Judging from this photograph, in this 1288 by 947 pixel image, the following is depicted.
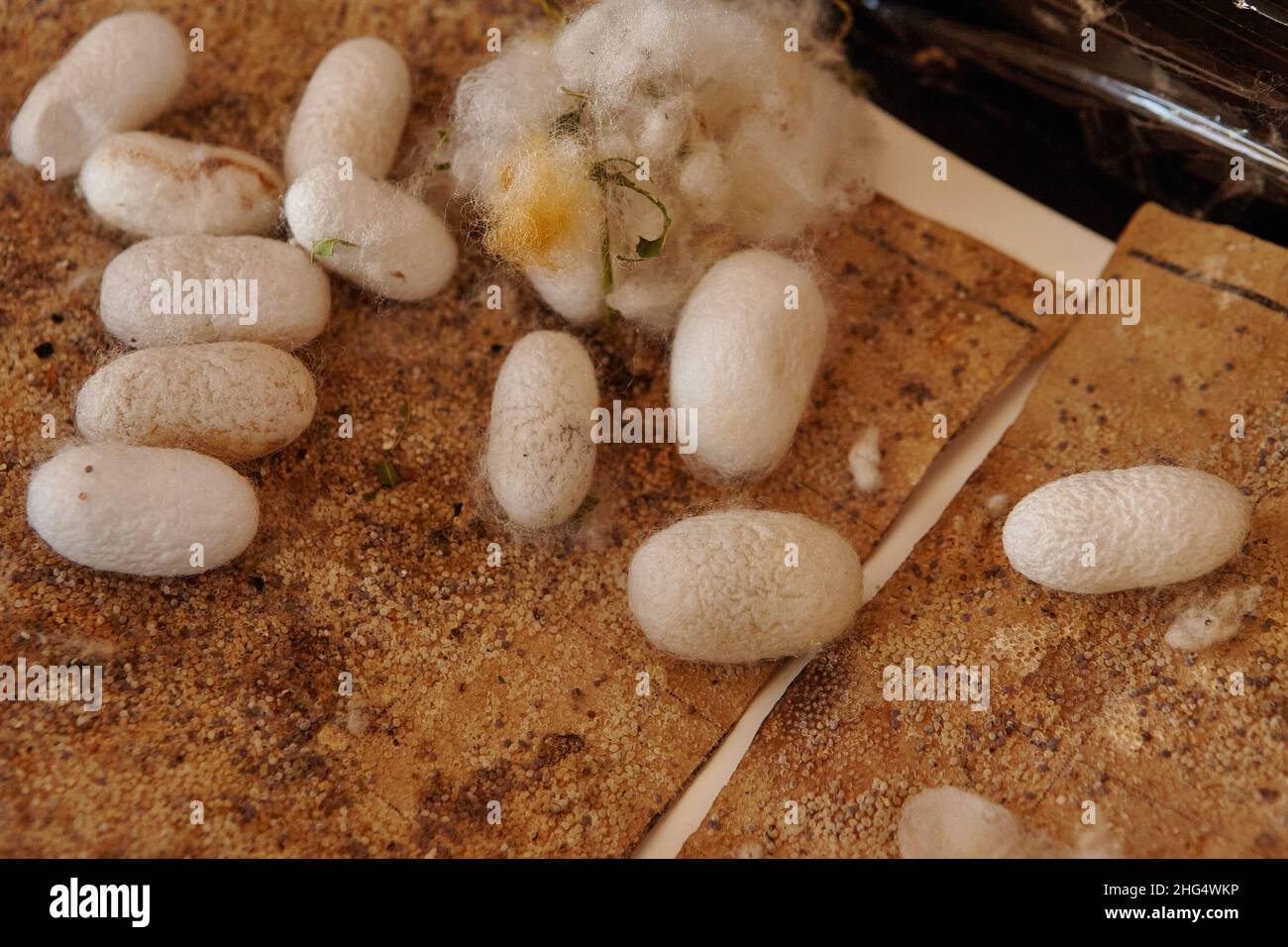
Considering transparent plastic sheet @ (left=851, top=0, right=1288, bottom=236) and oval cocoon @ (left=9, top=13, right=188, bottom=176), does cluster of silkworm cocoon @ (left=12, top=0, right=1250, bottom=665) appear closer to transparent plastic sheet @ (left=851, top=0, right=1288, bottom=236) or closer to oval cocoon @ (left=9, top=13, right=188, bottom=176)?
oval cocoon @ (left=9, top=13, right=188, bottom=176)

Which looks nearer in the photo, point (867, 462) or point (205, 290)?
point (205, 290)

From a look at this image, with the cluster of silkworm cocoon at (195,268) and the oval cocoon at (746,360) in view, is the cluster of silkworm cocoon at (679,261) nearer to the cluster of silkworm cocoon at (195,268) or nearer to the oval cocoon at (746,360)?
the oval cocoon at (746,360)

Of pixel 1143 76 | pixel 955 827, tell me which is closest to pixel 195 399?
pixel 955 827

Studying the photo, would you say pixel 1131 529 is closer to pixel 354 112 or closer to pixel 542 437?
pixel 542 437

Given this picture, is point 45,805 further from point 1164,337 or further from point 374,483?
point 1164,337

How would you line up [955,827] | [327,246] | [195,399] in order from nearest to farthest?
1. [955,827]
2. [195,399]
3. [327,246]

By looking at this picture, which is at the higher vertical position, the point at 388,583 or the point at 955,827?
the point at 388,583

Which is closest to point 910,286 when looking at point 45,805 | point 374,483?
point 374,483
